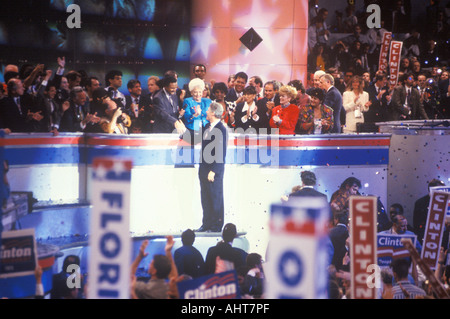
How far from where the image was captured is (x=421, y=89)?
1022 cm

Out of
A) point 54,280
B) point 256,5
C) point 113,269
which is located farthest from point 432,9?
point 113,269

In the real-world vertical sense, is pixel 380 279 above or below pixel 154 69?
below

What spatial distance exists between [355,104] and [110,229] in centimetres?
602

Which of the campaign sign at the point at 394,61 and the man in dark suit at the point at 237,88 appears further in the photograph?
the campaign sign at the point at 394,61

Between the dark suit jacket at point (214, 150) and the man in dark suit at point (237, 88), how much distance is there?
4.88ft

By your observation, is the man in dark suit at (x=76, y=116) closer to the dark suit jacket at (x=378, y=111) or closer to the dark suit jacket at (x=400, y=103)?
the dark suit jacket at (x=378, y=111)

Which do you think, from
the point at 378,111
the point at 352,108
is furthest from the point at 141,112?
the point at 378,111

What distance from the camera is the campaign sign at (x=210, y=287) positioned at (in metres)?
4.00

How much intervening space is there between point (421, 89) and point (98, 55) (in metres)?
4.92

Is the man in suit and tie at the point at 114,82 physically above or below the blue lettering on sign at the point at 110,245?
above

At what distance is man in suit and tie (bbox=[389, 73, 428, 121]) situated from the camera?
30.5 ft

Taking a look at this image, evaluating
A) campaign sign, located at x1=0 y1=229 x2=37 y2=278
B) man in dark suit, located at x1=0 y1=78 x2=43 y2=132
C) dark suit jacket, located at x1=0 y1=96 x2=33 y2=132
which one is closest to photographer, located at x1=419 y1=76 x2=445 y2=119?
man in dark suit, located at x1=0 y1=78 x2=43 y2=132

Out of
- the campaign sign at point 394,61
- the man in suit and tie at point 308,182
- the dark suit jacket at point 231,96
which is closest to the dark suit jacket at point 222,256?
the man in suit and tie at point 308,182
